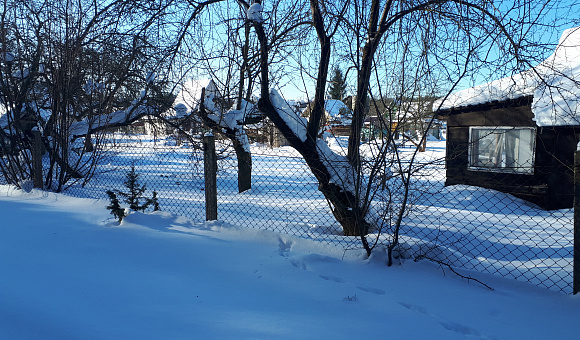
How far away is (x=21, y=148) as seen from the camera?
778 cm

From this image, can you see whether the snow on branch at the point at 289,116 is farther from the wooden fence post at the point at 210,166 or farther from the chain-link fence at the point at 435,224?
the wooden fence post at the point at 210,166

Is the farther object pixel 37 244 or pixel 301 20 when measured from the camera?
pixel 301 20

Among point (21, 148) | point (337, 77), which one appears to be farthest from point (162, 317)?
point (21, 148)

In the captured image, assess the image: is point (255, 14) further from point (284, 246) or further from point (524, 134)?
point (524, 134)

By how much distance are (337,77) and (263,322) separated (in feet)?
11.2

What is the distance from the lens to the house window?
9.84 meters

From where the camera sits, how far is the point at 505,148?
409 inches

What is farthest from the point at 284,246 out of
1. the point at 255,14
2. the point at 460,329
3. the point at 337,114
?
the point at 337,114

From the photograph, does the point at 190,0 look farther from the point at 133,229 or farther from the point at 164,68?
the point at 133,229

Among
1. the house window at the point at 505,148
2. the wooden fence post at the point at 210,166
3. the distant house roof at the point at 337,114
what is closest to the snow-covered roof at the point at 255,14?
the distant house roof at the point at 337,114

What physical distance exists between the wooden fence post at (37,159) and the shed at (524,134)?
7.55 m

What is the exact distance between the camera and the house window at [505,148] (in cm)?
984

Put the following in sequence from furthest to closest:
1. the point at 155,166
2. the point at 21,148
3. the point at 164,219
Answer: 1. the point at 155,166
2. the point at 21,148
3. the point at 164,219

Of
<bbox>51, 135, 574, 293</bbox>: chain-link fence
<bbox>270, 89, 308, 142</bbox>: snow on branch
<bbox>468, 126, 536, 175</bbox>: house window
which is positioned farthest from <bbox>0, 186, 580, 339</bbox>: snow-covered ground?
<bbox>468, 126, 536, 175</bbox>: house window
